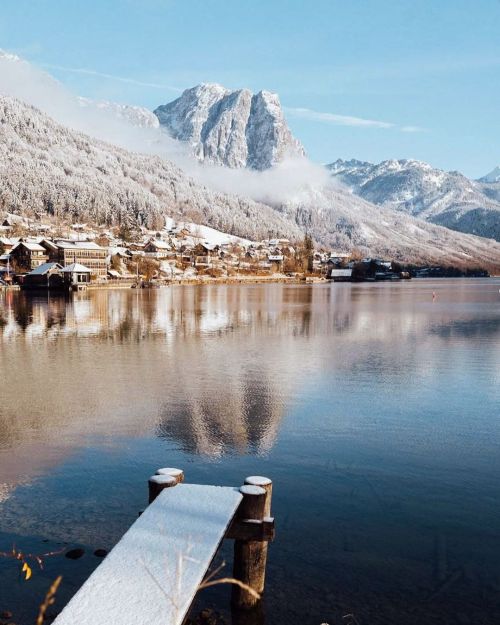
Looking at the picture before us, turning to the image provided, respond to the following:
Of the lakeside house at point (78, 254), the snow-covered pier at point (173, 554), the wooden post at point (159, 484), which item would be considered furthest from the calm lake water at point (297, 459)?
the lakeside house at point (78, 254)

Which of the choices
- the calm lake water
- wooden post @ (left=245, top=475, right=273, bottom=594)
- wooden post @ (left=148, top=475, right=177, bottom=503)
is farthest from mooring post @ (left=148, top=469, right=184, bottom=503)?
the calm lake water

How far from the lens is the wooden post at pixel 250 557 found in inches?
347

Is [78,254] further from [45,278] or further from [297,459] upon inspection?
[297,459]

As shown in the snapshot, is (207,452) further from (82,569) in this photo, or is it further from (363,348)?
(363,348)

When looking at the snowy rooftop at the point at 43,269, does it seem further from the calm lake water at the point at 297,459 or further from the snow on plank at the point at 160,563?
the snow on plank at the point at 160,563

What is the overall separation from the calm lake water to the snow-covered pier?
128 centimetres

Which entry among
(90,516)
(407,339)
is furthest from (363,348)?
(90,516)

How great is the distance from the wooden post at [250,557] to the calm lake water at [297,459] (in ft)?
1.33

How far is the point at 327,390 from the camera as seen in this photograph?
23547 mm

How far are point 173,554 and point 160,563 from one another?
24cm

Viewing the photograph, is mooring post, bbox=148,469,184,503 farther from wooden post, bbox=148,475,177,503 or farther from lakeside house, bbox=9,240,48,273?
lakeside house, bbox=9,240,48,273

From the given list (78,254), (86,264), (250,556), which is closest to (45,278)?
(78,254)

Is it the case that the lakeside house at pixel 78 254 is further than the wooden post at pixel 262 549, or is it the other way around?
the lakeside house at pixel 78 254

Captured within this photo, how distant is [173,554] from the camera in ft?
25.4
